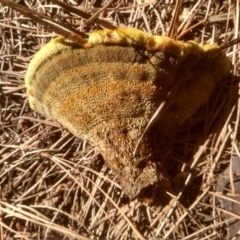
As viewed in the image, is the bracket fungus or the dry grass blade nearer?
the bracket fungus

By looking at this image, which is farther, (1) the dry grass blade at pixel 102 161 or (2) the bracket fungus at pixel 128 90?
(1) the dry grass blade at pixel 102 161

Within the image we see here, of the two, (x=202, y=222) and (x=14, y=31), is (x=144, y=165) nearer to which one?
(x=202, y=222)

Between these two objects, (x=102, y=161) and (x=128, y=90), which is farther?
(x=102, y=161)

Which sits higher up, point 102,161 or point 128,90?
point 128,90

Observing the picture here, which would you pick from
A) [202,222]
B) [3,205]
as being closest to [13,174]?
[3,205]
